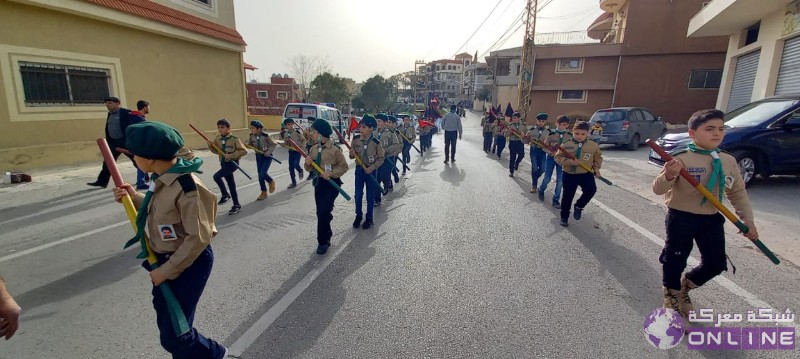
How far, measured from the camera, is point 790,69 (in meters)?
9.50

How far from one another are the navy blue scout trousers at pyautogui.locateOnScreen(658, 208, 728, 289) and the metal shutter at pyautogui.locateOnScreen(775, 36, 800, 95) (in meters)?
10.5

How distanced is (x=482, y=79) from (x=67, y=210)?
198ft

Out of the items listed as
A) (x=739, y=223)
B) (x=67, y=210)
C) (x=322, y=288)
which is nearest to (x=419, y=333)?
(x=322, y=288)

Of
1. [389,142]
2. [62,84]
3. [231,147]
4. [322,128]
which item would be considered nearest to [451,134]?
[389,142]

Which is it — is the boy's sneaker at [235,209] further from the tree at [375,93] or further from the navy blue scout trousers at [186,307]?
the tree at [375,93]

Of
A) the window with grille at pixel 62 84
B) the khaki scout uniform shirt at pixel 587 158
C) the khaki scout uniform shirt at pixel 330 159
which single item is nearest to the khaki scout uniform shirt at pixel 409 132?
the khaki scout uniform shirt at pixel 587 158

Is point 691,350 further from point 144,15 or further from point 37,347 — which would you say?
point 144,15

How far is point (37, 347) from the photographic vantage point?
8.29 feet

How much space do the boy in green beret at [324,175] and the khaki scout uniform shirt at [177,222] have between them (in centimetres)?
224

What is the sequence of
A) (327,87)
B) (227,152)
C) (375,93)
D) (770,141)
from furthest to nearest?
1. (375,93)
2. (327,87)
3. (770,141)
4. (227,152)

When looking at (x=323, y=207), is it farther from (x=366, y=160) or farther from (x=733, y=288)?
(x=733, y=288)

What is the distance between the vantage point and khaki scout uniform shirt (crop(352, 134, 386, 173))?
530 cm

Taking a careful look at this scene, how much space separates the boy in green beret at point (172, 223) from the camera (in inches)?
76.3

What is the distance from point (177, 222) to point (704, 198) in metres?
3.66
